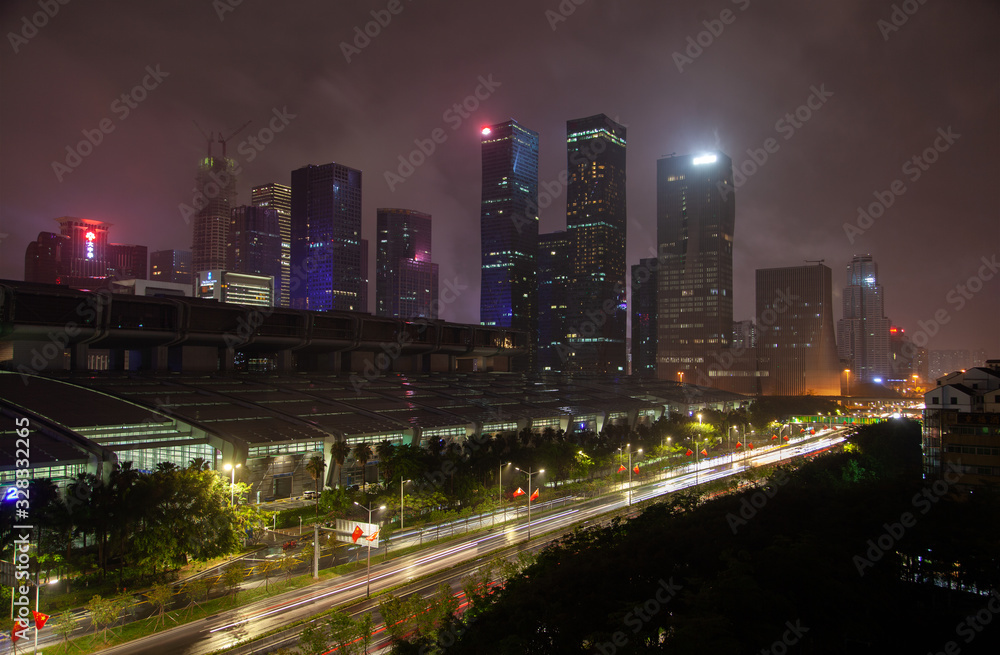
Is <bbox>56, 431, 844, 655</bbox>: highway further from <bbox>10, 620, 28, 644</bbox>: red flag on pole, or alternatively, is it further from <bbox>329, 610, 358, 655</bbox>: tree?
<bbox>329, 610, 358, 655</bbox>: tree

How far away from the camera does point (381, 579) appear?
44500 mm

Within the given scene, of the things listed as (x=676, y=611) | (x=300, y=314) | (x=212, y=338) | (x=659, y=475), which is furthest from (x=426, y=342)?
(x=676, y=611)

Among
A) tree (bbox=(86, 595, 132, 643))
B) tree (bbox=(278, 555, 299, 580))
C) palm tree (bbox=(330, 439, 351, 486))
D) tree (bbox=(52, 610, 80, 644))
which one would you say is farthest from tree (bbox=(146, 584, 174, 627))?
palm tree (bbox=(330, 439, 351, 486))

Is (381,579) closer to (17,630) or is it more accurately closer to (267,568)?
(267,568)

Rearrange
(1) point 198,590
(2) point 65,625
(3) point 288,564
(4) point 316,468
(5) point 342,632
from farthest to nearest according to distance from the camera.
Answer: (4) point 316,468 < (3) point 288,564 < (1) point 198,590 < (2) point 65,625 < (5) point 342,632

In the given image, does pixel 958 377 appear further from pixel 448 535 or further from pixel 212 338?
pixel 212 338

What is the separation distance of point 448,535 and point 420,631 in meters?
25.4

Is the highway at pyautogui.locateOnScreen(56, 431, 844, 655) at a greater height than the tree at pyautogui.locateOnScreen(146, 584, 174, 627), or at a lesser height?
lesser

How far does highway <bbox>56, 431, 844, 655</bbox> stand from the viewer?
34656 millimetres

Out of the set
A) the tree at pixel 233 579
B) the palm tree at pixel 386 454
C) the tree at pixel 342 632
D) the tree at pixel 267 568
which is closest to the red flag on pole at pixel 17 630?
the tree at pixel 233 579

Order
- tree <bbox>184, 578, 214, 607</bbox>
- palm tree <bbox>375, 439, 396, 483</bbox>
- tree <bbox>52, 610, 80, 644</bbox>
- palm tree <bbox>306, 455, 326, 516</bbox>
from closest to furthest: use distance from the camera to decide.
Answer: tree <bbox>52, 610, 80, 644</bbox> < tree <bbox>184, 578, 214, 607</bbox> < palm tree <bbox>306, 455, 326, 516</bbox> < palm tree <bbox>375, 439, 396, 483</bbox>

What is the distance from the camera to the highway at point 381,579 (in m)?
34.7

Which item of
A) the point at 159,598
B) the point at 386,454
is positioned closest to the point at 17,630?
the point at 159,598

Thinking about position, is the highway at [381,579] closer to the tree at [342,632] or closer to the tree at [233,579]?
the tree at [233,579]
